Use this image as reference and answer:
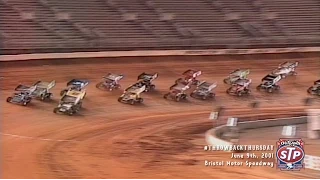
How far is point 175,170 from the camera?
22.4 feet

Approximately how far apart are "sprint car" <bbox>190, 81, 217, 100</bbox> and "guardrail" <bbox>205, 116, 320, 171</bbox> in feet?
5.50

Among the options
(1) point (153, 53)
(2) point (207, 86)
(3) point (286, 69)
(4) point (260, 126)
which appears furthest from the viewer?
(1) point (153, 53)

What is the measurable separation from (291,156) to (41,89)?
16.0 feet

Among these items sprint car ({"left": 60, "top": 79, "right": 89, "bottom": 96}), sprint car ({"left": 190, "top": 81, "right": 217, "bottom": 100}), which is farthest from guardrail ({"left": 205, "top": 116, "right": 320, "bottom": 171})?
sprint car ({"left": 60, "top": 79, "right": 89, "bottom": 96})

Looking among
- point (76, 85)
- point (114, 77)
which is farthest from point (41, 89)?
point (114, 77)

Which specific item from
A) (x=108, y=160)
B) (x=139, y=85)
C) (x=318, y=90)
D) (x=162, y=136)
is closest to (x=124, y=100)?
(x=139, y=85)

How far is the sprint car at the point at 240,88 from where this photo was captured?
10.4 m

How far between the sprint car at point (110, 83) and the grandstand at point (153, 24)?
74.4 inches

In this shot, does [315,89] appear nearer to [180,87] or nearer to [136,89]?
[180,87]

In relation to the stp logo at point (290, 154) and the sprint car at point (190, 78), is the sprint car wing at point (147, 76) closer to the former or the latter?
the sprint car at point (190, 78)

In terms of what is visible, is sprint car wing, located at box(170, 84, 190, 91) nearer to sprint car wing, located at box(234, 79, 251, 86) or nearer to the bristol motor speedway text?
sprint car wing, located at box(234, 79, 251, 86)

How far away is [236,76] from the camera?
10992 millimetres

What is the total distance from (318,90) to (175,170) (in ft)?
16.4

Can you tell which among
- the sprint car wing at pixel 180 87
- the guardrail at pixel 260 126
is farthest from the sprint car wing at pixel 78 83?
the guardrail at pixel 260 126
